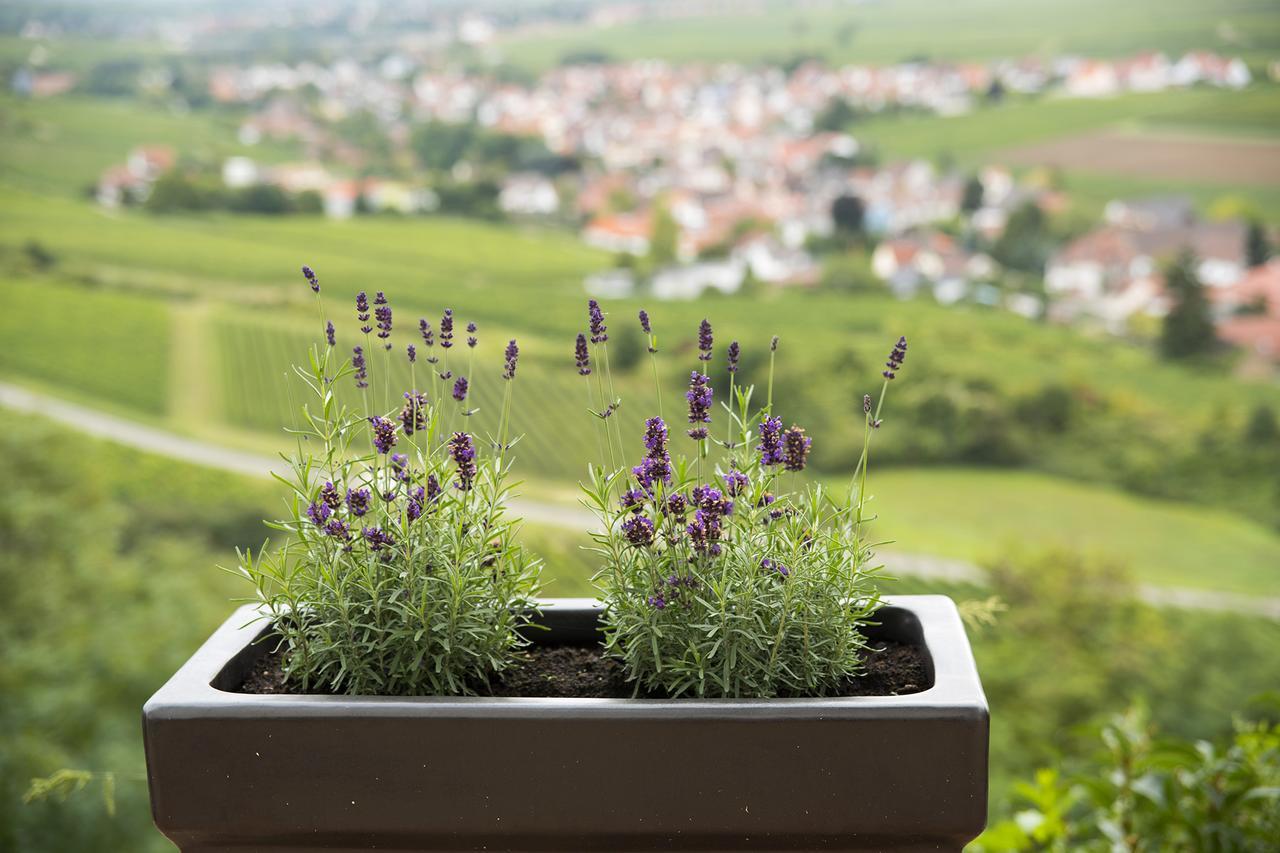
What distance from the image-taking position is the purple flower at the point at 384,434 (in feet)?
3.51

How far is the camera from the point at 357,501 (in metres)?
1.08

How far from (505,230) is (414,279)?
37 cm

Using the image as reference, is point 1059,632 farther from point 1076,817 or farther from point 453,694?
point 453,694

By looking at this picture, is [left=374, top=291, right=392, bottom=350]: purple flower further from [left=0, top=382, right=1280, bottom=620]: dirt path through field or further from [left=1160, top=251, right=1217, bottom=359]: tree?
[left=1160, top=251, right=1217, bottom=359]: tree

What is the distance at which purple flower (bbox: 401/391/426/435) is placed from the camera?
1.13 metres

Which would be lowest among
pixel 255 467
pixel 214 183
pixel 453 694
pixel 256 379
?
pixel 255 467

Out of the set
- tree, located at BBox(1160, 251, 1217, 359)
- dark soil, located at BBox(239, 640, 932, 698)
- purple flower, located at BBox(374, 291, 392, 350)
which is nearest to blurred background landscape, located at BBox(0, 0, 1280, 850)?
tree, located at BBox(1160, 251, 1217, 359)

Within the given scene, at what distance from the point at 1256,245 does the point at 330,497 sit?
362 cm

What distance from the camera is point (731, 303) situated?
3.96m

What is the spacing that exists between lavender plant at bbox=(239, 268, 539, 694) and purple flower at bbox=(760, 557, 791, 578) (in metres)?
0.23

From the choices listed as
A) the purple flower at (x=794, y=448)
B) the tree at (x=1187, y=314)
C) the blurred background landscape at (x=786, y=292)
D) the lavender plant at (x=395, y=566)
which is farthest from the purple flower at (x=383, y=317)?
the tree at (x=1187, y=314)

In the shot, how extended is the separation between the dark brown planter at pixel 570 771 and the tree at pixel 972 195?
331 cm

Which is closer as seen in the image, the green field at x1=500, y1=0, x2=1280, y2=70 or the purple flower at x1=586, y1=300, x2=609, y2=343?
the purple flower at x1=586, y1=300, x2=609, y2=343

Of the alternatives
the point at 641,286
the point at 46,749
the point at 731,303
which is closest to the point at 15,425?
the point at 46,749
